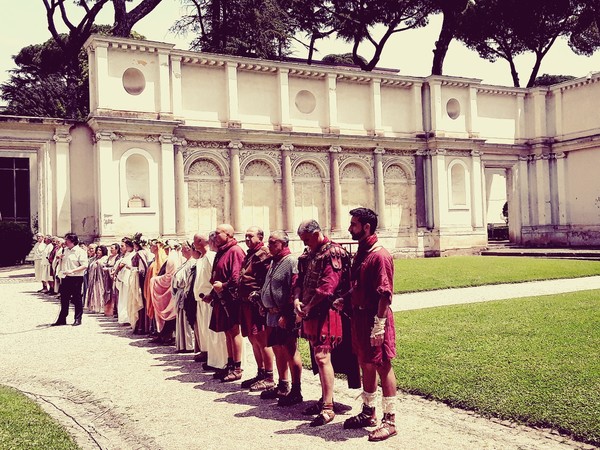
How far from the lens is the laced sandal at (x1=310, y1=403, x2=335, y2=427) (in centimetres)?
567

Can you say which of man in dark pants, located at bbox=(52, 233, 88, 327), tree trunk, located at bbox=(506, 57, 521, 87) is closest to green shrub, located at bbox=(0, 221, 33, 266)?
man in dark pants, located at bbox=(52, 233, 88, 327)

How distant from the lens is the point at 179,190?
2409 cm

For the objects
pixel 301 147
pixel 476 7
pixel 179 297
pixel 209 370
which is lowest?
pixel 209 370

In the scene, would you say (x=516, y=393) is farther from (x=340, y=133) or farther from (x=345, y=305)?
(x=340, y=133)

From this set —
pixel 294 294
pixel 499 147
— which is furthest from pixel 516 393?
pixel 499 147

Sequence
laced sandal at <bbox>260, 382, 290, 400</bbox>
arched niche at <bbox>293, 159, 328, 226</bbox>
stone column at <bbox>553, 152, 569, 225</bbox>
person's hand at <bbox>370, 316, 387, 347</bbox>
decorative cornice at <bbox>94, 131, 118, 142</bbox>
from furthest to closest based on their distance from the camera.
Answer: stone column at <bbox>553, 152, 569, 225</bbox> → arched niche at <bbox>293, 159, 328, 226</bbox> → decorative cornice at <bbox>94, 131, 118, 142</bbox> → laced sandal at <bbox>260, 382, 290, 400</bbox> → person's hand at <bbox>370, 316, 387, 347</bbox>

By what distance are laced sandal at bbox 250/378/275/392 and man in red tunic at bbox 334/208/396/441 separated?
1780mm

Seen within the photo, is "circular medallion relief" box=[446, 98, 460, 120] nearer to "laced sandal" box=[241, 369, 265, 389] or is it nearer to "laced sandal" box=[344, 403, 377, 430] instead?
"laced sandal" box=[241, 369, 265, 389]

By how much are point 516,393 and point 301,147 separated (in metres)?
21.7

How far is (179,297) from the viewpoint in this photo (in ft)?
32.2

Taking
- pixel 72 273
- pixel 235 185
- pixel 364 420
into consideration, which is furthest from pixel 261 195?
pixel 364 420

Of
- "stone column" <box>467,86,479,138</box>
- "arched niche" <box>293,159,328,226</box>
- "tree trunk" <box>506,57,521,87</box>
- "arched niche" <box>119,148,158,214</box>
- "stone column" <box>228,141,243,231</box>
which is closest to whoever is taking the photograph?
"arched niche" <box>119,148,158,214</box>

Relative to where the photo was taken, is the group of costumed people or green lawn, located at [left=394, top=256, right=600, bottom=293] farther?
green lawn, located at [left=394, top=256, right=600, bottom=293]

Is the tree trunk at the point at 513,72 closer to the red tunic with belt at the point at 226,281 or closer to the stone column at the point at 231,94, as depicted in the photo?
the stone column at the point at 231,94
